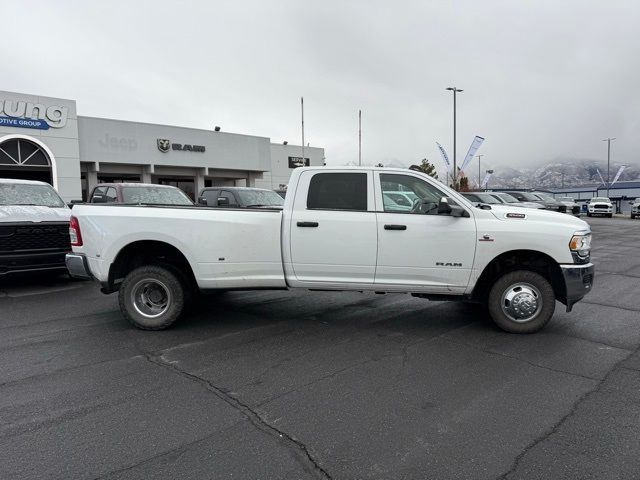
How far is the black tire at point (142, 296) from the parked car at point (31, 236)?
134 inches

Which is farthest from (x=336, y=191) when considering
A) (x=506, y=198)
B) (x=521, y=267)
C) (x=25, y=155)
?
(x=25, y=155)

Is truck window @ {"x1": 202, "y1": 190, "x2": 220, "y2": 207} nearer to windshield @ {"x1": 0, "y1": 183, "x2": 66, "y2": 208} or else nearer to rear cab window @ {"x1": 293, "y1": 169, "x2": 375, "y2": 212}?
windshield @ {"x1": 0, "y1": 183, "x2": 66, "y2": 208}

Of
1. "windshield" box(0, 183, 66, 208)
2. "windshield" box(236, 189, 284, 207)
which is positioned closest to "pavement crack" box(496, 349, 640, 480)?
"windshield" box(0, 183, 66, 208)

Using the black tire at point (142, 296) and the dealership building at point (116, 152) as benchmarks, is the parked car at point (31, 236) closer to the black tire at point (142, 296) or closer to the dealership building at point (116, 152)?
the black tire at point (142, 296)

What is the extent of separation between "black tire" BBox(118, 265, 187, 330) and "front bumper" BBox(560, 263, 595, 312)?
4.55 m

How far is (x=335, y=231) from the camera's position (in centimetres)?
543

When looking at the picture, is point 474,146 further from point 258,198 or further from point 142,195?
point 142,195

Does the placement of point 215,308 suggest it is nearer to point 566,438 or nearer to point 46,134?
point 566,438

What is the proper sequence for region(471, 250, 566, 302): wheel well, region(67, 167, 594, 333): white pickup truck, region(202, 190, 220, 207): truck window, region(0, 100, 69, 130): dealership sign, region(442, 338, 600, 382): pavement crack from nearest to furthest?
1. region(442, 338, 600, 382): pavement crack
2. region(67, 167, 594, 333): white pickup truck
3. region(471, 250, 566, 302): wheel well
4. region(202, 190, 220, 207): truck window
5. region(0, 100, 69, 130): dealership sign

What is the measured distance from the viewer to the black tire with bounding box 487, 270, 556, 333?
5.39 m

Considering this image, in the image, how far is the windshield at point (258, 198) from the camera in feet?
43.0

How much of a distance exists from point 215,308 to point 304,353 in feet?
8.02

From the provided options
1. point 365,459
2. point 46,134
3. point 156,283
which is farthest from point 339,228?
point 46,134

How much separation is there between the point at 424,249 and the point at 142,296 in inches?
139
